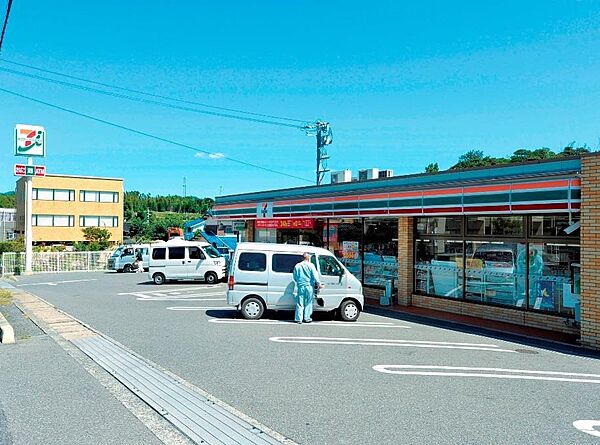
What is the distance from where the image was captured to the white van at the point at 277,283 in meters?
13.2

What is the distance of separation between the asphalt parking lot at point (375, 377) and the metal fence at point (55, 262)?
77.1 ft

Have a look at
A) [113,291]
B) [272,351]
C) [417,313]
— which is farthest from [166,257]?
[272,351]

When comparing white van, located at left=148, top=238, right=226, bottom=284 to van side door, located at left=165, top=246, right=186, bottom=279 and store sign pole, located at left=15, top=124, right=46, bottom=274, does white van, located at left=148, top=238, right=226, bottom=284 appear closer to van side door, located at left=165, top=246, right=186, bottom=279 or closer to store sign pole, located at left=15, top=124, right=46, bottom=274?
van side door, located at left=165, top=246, right=186, bottom=279

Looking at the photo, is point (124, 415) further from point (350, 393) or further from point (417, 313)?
point (417, 313)

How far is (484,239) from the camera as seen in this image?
13.7 meters

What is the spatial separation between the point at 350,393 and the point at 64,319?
30.3 feet

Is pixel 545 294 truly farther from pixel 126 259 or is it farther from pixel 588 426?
pixel 126 259

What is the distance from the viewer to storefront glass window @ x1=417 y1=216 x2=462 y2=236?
14.5 meters

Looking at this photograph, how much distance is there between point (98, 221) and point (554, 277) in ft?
179

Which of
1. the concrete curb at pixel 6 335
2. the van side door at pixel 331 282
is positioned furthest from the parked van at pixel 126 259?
the concrete curb at pixel 6 335

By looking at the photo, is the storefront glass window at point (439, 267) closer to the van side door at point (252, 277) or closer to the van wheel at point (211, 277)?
the van side door at point (252, 277)

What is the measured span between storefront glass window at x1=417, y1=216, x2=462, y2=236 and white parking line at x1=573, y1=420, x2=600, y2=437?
875 centimetres

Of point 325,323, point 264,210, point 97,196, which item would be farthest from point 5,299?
point 97,196

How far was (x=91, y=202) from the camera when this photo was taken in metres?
57.6
